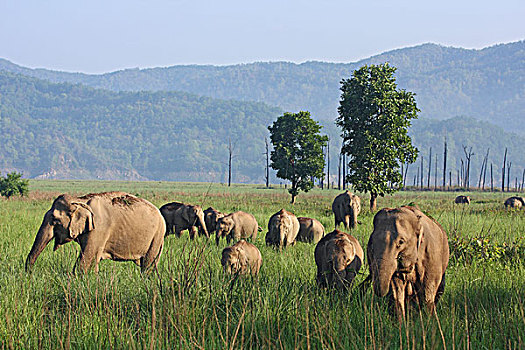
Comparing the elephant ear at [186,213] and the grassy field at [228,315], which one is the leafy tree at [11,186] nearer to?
the elephant ear at [186,213]

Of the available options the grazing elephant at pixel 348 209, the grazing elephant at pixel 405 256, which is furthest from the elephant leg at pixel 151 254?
the grazing elephant at pixel 348 209

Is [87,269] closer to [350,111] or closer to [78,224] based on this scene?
[78,224]

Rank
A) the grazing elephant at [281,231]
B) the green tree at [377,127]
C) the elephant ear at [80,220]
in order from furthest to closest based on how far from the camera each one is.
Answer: the green tree at [377,127] < the grazing elephant at [281,231] < the elephant ear at [80,220]

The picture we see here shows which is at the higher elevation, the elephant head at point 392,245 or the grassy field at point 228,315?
the elephant head at point 392,245

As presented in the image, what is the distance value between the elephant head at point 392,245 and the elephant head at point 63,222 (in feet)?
16.0

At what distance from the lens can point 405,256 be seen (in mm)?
5953

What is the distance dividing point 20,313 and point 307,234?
34.7ft

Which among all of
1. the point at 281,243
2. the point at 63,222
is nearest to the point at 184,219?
the point at 281,243

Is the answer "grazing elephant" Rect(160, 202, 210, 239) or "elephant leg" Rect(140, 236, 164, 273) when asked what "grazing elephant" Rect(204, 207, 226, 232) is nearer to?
"grazing elephant" Rect(160, 202, 210, 239)

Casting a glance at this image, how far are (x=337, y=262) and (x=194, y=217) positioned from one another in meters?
8.65

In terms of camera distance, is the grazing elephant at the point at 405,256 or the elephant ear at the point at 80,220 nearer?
the grazing elephant at the point at 405,256

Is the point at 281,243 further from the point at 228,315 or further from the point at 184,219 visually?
the point at 228,315

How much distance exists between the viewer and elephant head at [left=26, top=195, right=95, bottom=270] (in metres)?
8.66

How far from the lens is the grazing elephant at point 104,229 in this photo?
872 cm
